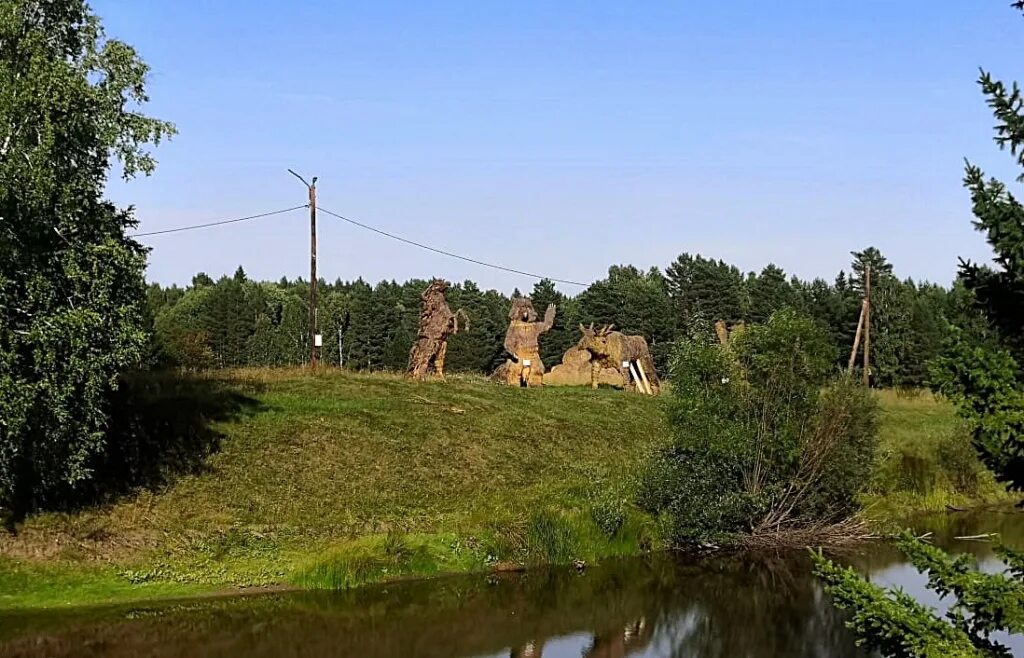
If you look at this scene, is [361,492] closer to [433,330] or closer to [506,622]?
[506,622]

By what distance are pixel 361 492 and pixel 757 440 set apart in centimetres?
886

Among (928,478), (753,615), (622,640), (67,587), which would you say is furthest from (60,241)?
(928,478)

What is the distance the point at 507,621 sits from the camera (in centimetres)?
1827

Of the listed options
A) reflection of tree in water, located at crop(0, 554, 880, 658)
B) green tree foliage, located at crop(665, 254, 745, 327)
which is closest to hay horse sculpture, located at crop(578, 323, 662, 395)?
reflection of tree in water, located at crop(0, 554, 880, 658)

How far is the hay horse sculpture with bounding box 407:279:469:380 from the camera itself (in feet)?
121

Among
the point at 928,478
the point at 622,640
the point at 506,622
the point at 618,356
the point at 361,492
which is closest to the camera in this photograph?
the point at 622,640

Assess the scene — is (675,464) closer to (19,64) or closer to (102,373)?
(102,373)

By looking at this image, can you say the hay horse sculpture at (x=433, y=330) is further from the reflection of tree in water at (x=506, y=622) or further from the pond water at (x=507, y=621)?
the reflection of tree in water at (x=506, y=622)

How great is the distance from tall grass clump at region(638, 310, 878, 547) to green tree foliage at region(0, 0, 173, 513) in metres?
11.7

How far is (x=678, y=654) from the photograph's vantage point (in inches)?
688

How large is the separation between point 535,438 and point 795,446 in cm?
932

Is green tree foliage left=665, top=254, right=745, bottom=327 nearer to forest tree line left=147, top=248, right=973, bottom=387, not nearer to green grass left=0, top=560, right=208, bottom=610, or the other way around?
forest tree line left=147, top=248, right=973, bottom=387

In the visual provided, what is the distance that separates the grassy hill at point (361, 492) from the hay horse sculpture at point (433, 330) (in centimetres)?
221

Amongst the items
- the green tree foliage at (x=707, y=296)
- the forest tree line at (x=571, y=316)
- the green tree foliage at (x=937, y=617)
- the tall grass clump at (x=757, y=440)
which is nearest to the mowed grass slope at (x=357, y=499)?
the tall grass clump at (x=757, y=440)
